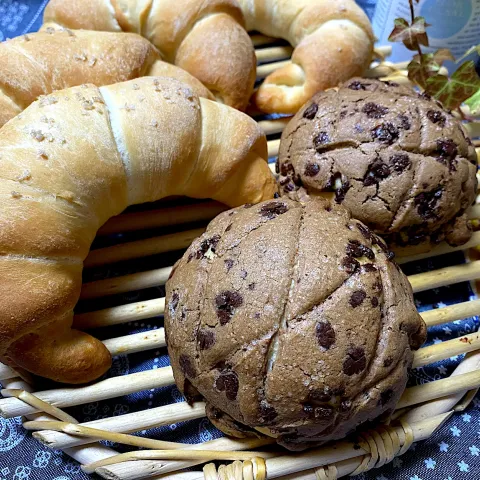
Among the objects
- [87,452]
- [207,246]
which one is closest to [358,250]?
[207,246]

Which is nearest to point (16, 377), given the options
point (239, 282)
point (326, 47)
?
point (239, 282)

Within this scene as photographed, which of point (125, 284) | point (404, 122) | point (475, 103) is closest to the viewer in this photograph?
point (404, 122)

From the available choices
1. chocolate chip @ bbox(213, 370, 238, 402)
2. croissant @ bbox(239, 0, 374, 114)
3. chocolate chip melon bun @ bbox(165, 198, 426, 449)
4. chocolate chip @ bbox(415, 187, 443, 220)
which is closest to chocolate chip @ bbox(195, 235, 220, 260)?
chocolate chip melon bun @ bbox(165, 198, 426, 449)

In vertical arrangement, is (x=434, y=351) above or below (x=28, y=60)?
below

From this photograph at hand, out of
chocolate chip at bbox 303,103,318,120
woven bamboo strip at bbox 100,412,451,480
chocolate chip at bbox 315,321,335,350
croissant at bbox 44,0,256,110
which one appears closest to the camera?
chocolate chip at bbox 315,321,335,350

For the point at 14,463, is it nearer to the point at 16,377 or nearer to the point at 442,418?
the point at 16,377

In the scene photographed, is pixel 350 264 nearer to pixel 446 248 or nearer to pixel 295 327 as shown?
pixel 295 327

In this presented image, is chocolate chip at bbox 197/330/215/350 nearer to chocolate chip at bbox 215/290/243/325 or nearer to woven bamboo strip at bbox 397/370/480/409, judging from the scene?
chocolate chip at bbox 215/290/243/325
